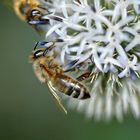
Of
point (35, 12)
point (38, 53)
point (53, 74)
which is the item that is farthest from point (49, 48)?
point (35, 12)

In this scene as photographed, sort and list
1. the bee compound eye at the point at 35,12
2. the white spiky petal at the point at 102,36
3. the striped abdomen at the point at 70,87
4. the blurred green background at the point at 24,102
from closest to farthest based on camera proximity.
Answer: the striped abdomen at the point at 70,87 < the white spiky petal at the point at 102,36 < the bee compound eye at the point at 35,12 < the blurred green background at the point at 24,102

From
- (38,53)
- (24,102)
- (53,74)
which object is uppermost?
(38,53)

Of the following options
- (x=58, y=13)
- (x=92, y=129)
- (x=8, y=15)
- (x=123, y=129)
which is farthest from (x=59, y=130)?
(x=58, y=13)

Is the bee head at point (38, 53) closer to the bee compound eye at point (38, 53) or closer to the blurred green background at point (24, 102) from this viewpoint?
the bee compound eye at point (38, 53)

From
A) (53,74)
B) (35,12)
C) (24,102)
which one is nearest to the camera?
(53,74)

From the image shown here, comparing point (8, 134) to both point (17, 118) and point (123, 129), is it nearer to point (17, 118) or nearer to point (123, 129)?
point (17, 118)

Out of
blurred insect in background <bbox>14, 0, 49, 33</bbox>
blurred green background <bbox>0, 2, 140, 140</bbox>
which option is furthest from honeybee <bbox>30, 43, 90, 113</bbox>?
blurred green background <bbox>0, 2, 140, 140</bbox>

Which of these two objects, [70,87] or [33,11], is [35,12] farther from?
[70,87]

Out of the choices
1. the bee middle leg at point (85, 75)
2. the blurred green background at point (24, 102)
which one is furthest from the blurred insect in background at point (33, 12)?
the blurred green background at point (24, 102)
